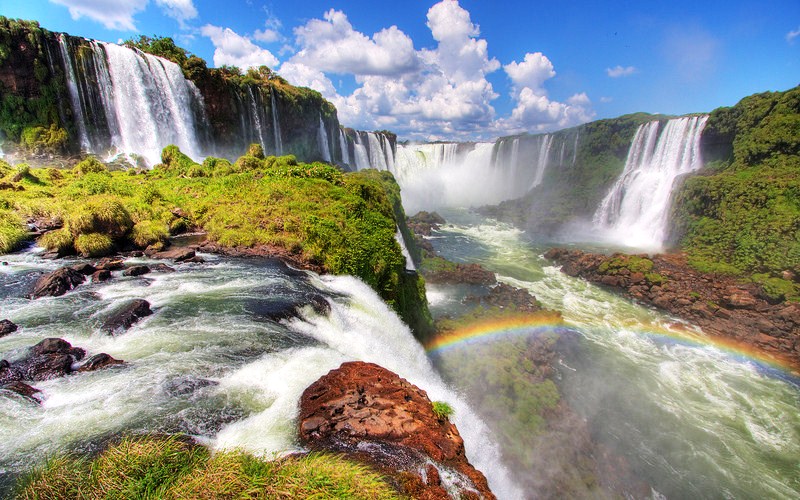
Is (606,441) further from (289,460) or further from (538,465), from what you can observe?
→ (289,460)

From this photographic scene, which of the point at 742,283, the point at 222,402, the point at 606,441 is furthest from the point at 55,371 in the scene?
the point at 742,283

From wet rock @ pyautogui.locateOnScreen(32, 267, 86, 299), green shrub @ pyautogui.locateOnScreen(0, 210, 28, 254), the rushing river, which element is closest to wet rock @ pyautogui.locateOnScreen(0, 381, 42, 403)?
wet rock @ pyautogui.locateOnScreen(32, 267, 86, 299)

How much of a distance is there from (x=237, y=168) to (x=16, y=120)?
50.2 feet

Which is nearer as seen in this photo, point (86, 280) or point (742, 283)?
point (86, 280)

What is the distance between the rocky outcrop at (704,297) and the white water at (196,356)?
54.9ft

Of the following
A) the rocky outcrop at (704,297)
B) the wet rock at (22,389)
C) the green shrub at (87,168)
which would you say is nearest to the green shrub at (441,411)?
the wet rock at (22,389)

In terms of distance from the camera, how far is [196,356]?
502 cm

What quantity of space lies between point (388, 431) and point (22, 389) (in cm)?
449

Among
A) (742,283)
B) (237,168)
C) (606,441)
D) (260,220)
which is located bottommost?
(606,441)

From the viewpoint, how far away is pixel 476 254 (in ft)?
98.4

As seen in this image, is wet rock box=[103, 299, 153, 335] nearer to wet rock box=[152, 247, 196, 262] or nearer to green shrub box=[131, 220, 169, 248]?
wet rock box=[152, 247, 196, 262]

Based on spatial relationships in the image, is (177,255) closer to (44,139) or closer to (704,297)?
(44,139)

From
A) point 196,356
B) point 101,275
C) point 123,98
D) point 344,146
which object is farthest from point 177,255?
point 344,146

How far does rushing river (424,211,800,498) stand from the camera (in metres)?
9.34
